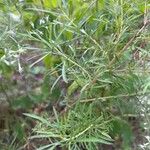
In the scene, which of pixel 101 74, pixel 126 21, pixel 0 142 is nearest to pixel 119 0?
pixel 126 21

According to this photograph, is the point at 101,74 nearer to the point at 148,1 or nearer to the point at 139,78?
the point at 139,78

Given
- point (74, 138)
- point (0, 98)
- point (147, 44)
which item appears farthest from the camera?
point (0, 98)

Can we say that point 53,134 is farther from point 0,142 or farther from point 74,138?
point 0,142

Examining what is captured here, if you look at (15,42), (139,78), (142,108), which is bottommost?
(142,108)

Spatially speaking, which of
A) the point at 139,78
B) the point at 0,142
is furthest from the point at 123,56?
the point at 0,142

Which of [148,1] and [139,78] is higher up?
[148,1]

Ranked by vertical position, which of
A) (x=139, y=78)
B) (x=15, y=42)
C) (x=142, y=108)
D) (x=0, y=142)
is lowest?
(x=0, y=142)

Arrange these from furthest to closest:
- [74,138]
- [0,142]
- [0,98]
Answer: [0,98]
[0,142]
[74,138]

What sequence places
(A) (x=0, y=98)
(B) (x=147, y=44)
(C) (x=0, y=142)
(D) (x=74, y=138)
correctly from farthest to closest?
(A) (x=0, y=98) < (C) (x=0, y=142) < (B) (x=147, y=44) < (D) (x=74, y=138)

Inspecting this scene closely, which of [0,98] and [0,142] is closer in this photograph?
[0,142]
